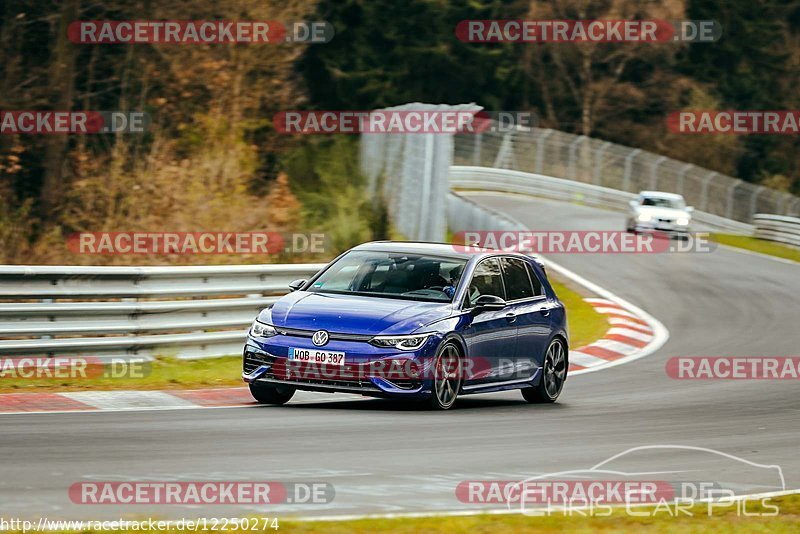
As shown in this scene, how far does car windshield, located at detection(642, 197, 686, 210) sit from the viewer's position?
3903 cm

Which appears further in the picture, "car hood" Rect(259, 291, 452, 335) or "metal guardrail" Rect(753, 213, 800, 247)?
"metal guardrail" Rect(753, 213, 800, 247)

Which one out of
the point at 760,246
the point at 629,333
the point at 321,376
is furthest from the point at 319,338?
the point at 760,246

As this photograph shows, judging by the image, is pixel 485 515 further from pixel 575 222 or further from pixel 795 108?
pixel 795 108

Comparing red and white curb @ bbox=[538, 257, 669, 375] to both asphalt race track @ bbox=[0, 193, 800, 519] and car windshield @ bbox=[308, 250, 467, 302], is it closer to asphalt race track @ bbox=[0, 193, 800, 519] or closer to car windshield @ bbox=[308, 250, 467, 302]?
asphalt race track @ bbox=[0, 193, 800, 519]

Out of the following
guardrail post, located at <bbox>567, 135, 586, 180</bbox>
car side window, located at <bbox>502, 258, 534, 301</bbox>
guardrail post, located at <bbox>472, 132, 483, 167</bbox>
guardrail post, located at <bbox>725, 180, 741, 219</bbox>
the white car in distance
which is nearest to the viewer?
car side window, located at <bbox>502, 258, 534, 301</bbox>

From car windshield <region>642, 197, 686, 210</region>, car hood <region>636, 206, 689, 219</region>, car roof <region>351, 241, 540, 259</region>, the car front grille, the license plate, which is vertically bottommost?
the car front grille

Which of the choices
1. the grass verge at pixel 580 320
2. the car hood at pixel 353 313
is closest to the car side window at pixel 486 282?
the car hood at pixel 353 313

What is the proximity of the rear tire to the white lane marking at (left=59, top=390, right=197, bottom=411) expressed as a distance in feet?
1.85

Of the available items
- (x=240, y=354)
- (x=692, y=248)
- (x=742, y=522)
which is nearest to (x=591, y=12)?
(x=692, y=248)

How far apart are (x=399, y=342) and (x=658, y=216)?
27.5 metres

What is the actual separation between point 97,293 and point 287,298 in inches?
101

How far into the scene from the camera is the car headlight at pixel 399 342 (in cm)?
1198

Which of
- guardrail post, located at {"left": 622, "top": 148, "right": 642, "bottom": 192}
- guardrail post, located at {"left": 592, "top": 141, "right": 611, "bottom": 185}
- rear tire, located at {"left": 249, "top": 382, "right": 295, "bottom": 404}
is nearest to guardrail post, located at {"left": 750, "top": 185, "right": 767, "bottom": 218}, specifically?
guardrail post, located at {"left": 622, "top": 148, "right": 642, "bottom": 192}

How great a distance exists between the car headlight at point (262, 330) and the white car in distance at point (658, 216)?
27.3 metres
